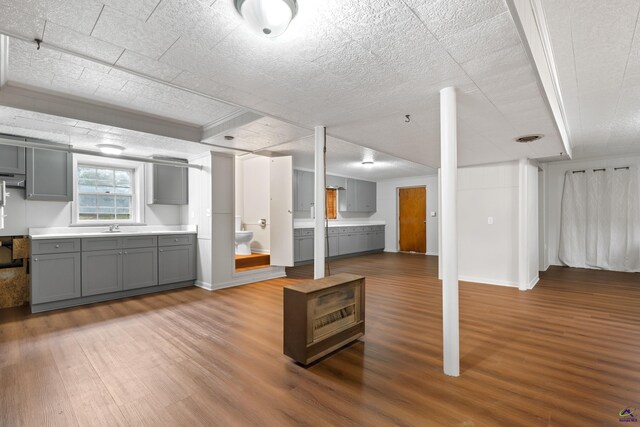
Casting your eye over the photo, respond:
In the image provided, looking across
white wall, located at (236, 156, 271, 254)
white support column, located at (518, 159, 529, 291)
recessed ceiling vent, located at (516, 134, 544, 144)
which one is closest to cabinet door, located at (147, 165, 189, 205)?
white wall, located at (236, 156, 271, 254)

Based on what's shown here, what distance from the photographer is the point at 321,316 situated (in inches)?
99.7

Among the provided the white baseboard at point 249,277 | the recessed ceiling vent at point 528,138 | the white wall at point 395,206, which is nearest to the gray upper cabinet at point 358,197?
the white wall at point 395,206

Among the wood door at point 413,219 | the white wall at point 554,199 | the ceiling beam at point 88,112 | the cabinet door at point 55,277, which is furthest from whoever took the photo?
the wood door at point 413,219

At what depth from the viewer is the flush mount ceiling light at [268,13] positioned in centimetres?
137

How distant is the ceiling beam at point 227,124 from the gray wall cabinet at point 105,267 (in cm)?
179

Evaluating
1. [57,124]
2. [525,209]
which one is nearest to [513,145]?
[525,209]

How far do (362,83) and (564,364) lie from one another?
2.66 m

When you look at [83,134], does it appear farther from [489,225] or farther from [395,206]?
[395,206]

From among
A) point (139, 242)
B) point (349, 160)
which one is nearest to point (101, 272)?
point (139, 242)

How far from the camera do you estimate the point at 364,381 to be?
2137 millimetres

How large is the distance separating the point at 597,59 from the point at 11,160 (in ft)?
20.3

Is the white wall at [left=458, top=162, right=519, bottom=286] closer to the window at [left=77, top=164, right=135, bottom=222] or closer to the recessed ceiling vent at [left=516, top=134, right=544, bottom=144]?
the recessed ceiling vent at [left=516, top=134, right=544, bottom=144]

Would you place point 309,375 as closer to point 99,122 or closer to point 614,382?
point 614,382

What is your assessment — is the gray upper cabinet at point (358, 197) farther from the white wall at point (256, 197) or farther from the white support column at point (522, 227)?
the white support column at point (522, 227)
